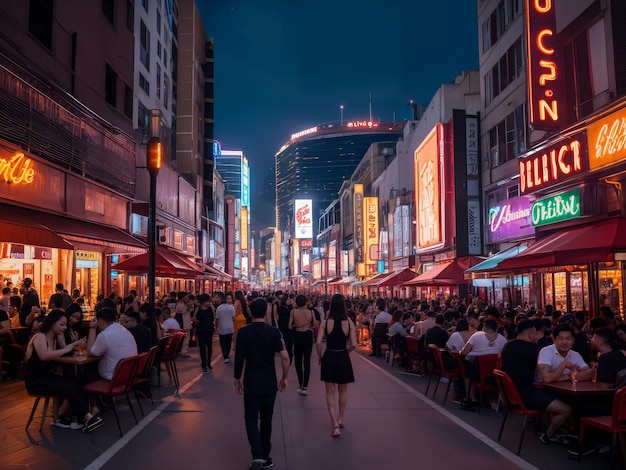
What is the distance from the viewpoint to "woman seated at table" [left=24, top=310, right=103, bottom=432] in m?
7.50

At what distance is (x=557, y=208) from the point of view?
16297mm

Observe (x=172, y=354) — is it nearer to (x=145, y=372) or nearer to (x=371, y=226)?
(x=145, y=372)

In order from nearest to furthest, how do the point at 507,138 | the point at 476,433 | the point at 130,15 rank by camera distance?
the point at 476,433 < the point at 507,138 < the point at 130,15

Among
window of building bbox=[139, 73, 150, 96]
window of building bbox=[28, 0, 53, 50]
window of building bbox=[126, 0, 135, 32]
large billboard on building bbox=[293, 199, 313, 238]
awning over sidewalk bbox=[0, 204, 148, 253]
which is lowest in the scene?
awning over sidewalk bbox=[0, 204, 148, 253]

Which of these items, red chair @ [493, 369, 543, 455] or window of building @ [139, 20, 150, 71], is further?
window of building @ [139, 20, 150, 71]

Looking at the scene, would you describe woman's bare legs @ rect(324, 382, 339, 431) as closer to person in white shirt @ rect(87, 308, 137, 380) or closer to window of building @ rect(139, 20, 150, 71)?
person in white shirt @ rect(87, 308, 137, 380)

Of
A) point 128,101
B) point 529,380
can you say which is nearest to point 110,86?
point 128,101

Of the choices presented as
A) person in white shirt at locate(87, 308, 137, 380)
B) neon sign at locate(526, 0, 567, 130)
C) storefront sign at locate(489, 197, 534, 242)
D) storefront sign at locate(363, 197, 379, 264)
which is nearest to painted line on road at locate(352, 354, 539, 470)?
person in white shirt at locate(87, 308, 137, 380)

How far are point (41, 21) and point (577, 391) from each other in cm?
1632

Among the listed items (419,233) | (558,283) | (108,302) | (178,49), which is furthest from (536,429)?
(178,49)

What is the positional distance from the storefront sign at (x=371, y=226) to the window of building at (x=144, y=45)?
89.4ft

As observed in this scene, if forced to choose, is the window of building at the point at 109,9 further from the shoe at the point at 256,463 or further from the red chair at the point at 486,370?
the shoe at the point at 256,463

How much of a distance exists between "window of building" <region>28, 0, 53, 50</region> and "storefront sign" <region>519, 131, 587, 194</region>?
1420 cm

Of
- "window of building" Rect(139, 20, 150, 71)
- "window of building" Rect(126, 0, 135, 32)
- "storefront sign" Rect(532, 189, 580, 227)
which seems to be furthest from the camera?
"window of building" Rect(139, 20, 150, 71)
